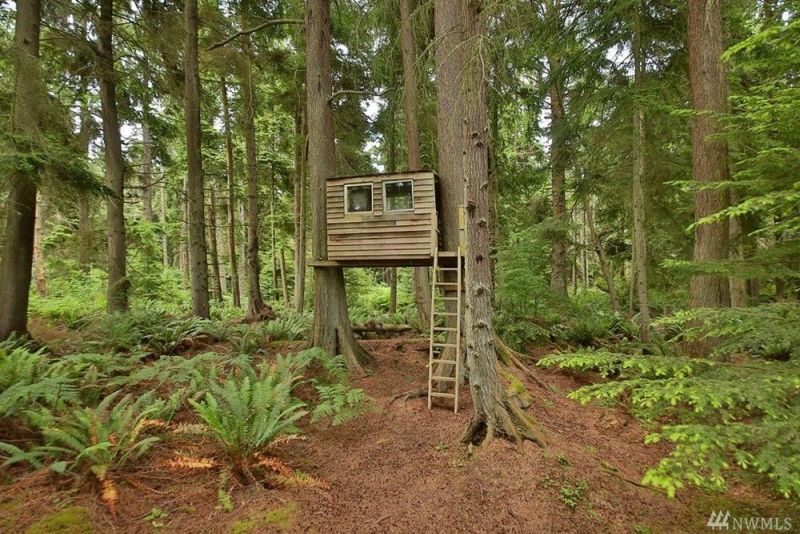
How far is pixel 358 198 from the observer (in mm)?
7148

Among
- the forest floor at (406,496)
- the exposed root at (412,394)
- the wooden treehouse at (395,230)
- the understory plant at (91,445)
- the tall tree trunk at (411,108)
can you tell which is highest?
the tall tree trunk at (411,108)

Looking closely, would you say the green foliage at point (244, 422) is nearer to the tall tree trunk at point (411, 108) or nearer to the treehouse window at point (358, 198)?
the treehouse window at point (358, 198)

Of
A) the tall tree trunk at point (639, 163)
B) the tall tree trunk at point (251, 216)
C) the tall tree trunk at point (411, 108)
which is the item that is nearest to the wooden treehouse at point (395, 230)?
the tall tree trunk at point (411, 108)

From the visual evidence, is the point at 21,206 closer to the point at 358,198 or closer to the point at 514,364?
the point at 358,198

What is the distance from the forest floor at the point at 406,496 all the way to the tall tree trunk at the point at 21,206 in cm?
460

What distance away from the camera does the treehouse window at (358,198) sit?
704cm

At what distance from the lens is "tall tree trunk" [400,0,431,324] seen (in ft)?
26.6

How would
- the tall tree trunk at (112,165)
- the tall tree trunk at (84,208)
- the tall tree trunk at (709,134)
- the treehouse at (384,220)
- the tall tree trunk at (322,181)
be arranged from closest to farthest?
the tall tree trunk at (709,134)
the treehouse at (384,220)
the tall tree trunk at (322,181)
the tall tree trunk at (112,165)
the tall tree trunk at (84,208)

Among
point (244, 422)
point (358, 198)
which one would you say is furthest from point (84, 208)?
point (244, 422)

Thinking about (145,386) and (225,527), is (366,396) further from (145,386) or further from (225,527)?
(145,386)

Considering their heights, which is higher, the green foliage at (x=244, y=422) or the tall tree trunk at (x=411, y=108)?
the tall tree trunk at (x=411, y=108)

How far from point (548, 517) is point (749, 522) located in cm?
159

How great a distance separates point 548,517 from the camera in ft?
10.5

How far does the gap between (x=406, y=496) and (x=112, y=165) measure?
10450mm
